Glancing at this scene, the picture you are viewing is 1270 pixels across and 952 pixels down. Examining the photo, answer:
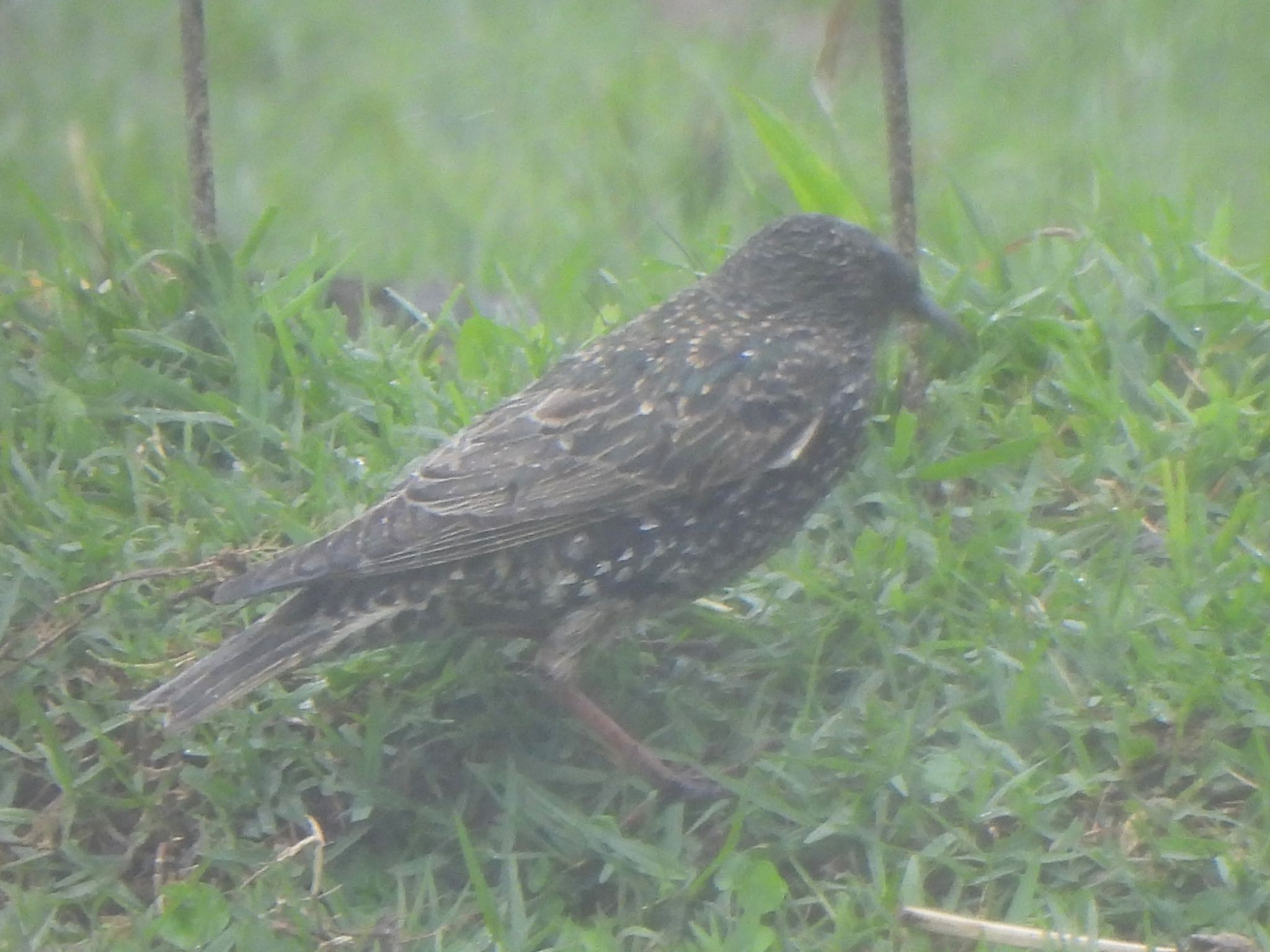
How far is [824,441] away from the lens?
4.42 metres

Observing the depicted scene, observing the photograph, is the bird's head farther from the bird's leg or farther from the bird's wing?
the bird's leg

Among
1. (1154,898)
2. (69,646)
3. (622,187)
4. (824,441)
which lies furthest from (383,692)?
(622,187)

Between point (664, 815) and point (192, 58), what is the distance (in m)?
2.50

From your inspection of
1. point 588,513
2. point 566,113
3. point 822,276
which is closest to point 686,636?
point 588,513

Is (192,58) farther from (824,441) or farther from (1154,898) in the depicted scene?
(1154,898)

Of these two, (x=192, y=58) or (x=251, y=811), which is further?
(x=192, y=58)

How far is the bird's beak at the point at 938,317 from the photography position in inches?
190

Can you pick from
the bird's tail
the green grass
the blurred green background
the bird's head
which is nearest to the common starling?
the bird's tail

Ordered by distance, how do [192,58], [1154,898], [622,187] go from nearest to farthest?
[1154,898] < [192,58] < [622,187]

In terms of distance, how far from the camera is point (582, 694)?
432 cm

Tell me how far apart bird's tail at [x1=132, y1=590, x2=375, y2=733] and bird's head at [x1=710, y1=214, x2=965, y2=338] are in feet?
4.31

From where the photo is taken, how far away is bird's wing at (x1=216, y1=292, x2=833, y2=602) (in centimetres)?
412

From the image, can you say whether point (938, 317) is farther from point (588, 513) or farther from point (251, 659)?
point (251, 659)

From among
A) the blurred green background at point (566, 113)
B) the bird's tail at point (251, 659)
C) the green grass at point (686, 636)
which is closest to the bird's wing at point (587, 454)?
the bird's tail at point (251, 659)
